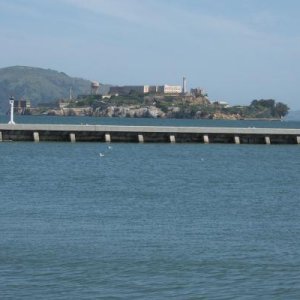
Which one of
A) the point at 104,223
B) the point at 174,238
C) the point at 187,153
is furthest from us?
the point at 187,153

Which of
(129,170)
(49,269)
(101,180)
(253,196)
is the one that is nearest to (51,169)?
(129,170)

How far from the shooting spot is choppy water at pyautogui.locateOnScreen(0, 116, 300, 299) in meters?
18.2

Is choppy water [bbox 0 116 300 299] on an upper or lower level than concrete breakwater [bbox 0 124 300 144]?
lower

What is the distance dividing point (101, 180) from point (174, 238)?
19145mm

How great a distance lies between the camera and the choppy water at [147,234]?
719 inches

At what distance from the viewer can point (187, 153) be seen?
66188 millimetres

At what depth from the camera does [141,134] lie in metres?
72.6

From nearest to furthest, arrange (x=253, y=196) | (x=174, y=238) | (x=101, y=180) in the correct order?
(x=174, y=238) → (x=253, y=196) → (x=101, y=180)

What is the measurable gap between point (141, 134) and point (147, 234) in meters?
48.4

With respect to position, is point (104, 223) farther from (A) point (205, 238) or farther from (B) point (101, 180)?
(B) point (101, 180)

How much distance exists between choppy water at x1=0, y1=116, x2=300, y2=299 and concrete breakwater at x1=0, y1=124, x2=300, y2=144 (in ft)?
69.8

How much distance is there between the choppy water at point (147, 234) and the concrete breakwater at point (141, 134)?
21288 mm

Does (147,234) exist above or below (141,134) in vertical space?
below

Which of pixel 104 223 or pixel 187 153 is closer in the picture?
pixel 104 223
